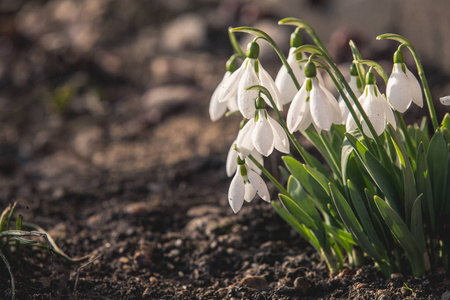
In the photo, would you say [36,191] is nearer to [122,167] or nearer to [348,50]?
[122,167]

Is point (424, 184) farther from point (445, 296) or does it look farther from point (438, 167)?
point (445, 296)

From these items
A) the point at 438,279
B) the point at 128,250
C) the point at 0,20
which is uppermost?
the point at 0,20

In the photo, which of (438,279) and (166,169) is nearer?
(438,279)

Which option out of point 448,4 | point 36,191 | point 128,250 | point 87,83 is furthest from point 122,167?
point 448,4

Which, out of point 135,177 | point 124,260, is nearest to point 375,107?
point 124,260

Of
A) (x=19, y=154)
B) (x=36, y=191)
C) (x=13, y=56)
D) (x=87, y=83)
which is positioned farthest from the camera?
(x=13, y=56)

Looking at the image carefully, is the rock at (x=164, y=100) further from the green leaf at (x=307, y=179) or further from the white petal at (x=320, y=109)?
the white petal at (x=320, y=109)

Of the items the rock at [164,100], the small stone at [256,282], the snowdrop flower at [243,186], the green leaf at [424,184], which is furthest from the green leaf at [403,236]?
the rock at [164,100]
